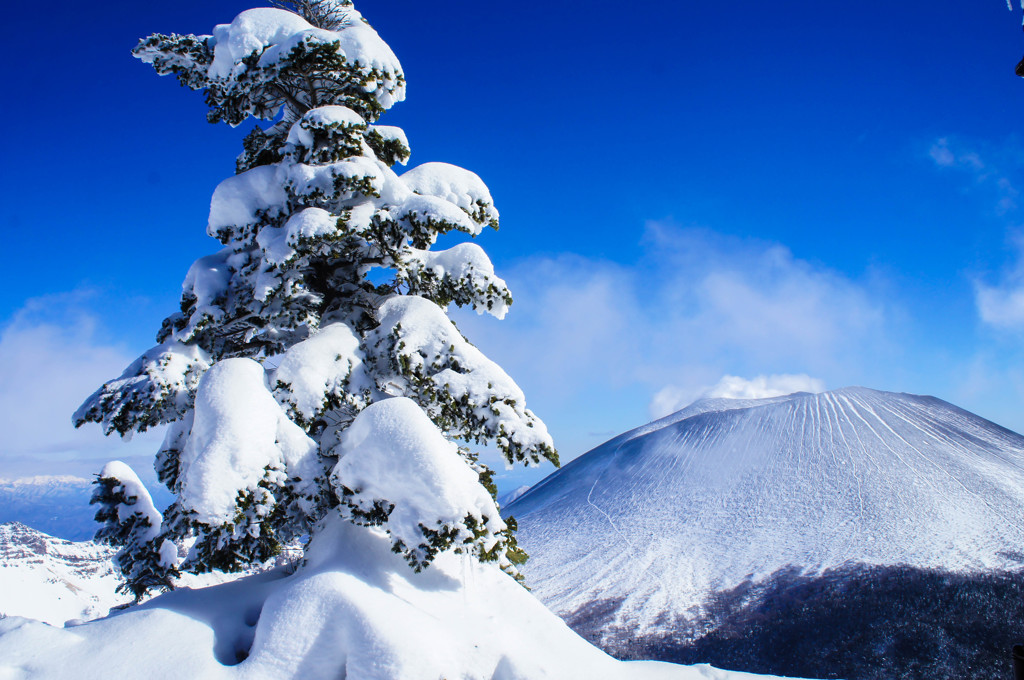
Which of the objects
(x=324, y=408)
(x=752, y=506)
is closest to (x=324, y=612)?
(x=324, y=408)

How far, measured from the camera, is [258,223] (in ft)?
21.3

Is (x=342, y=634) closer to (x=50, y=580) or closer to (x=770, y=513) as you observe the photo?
(x=770, y=513)

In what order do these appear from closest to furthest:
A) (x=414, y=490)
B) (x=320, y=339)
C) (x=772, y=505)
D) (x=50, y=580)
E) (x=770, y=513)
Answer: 1. (x=414, y=490)
2. (x=320, y=339)
3. (x=770, y=513)
4. (x=772, y=505)
5. (x=50, y=580)

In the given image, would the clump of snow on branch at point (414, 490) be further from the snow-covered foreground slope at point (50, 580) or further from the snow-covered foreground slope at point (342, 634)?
the snow-covered foreground slope at point (50, 580)

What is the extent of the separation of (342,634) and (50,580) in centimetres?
7906

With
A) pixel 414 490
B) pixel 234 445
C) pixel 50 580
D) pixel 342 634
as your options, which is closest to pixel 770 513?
pixel 414 490

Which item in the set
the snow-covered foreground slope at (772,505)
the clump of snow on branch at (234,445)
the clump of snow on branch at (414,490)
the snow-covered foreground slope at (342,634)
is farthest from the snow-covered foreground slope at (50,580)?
the clump of snow on branch at (414,490)

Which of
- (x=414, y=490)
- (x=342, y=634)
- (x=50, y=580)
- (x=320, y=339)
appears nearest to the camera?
(x=342, y=634)

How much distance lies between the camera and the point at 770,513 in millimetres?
14977

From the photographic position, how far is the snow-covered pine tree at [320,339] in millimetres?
4828

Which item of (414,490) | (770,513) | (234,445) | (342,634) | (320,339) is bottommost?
(770,513)

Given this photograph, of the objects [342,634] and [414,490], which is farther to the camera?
[414,490]

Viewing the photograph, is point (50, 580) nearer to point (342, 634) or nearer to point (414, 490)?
point (342, 634)

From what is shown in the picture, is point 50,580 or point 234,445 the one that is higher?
point 50,580
